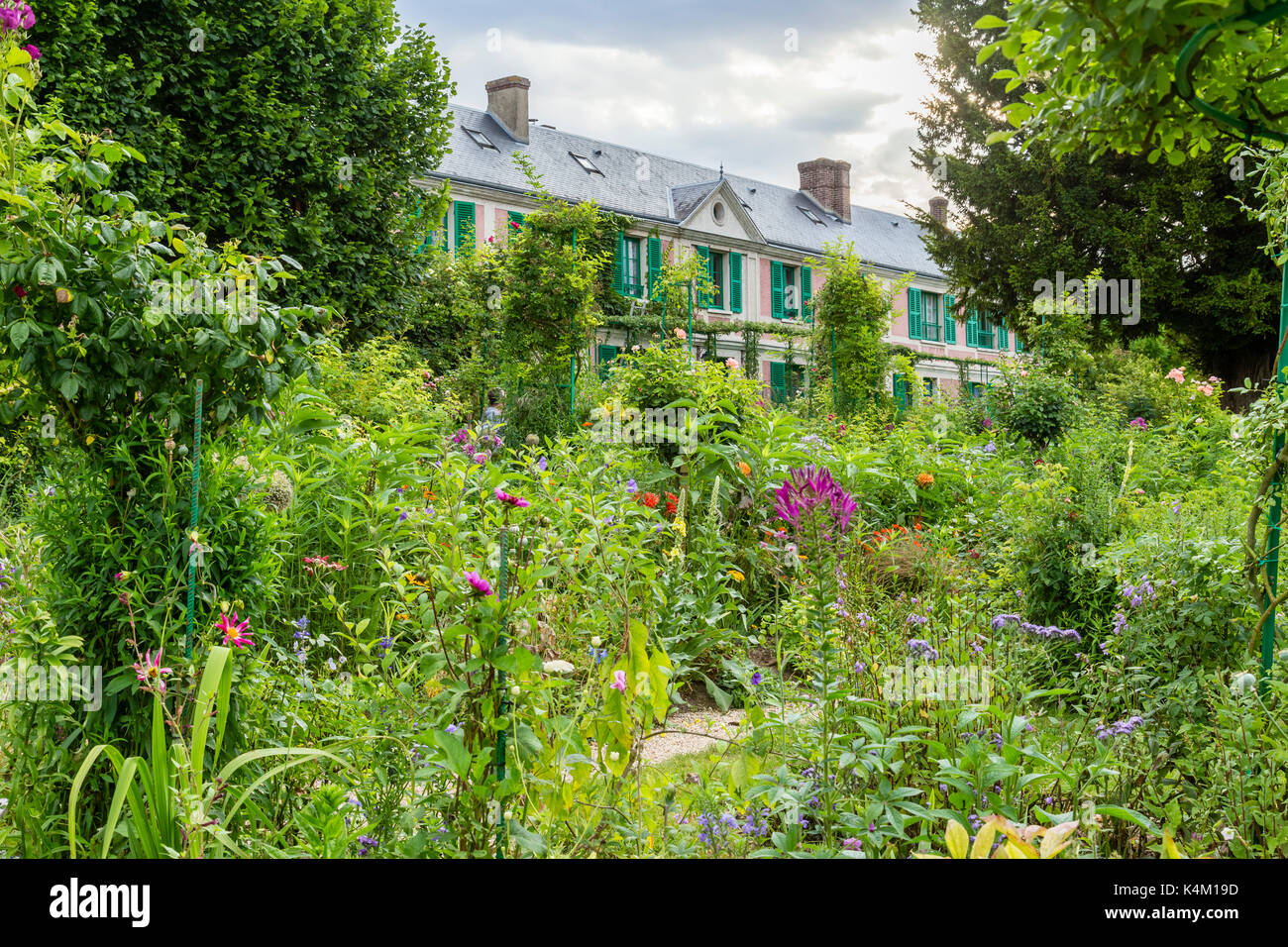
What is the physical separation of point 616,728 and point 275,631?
2082 mm

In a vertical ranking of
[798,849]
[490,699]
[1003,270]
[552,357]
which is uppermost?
[1003,270]

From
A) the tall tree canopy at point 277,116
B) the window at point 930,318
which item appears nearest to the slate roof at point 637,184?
the window at point 930,318

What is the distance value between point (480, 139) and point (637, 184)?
506 centimetres

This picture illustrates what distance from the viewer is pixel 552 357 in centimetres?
1098

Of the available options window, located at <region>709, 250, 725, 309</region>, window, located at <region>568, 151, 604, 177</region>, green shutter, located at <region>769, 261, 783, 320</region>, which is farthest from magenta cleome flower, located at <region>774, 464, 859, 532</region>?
green shutter, located at <region>769, 261, 783, 320</region>

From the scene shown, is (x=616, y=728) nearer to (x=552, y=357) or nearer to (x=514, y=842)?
(x=514, y=842)

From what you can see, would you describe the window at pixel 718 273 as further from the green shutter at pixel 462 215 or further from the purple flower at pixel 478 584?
the purple flower at pixel 478 584

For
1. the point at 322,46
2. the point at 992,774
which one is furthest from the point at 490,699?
the point at 322,46

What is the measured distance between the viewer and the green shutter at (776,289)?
27953 mm

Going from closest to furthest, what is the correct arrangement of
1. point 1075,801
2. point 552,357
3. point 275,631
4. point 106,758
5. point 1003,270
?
point 1075,801 < point 106,758 < point 275,631 < point 552,357 < point 1003,270

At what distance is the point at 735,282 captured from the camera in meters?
26.8

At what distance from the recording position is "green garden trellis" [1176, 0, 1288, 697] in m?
1.60

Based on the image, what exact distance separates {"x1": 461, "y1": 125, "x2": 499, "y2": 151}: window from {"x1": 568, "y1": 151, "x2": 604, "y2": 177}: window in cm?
285

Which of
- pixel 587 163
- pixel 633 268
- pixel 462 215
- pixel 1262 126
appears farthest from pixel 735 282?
pixel 1262 126
